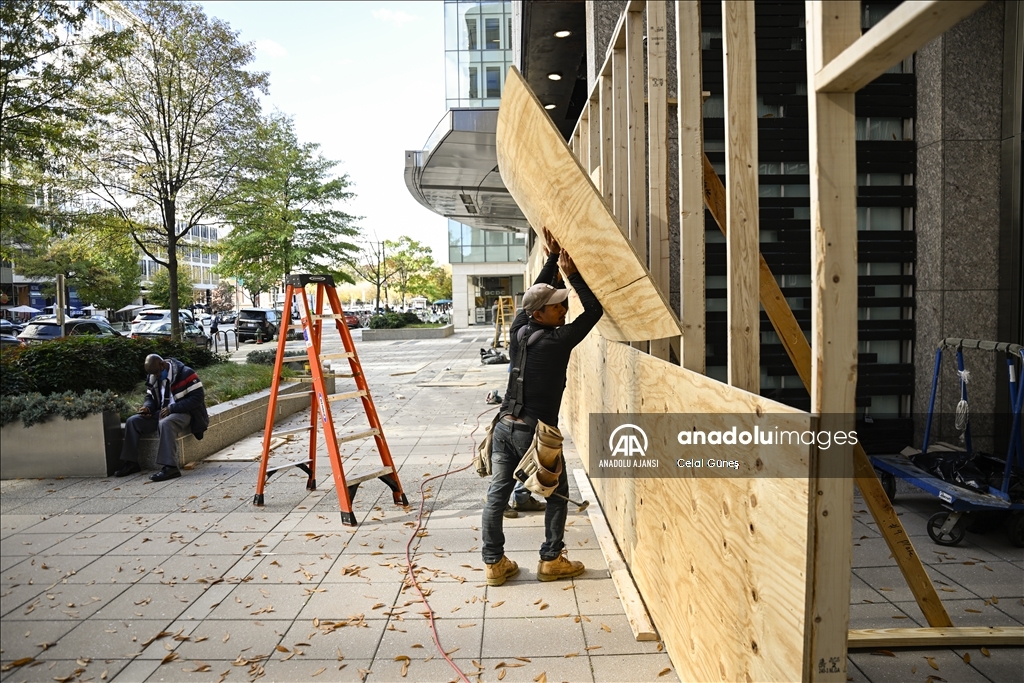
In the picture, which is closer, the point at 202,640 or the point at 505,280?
the point at 202,640

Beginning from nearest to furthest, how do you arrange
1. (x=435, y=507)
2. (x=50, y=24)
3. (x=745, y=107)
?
(x=745, y=107) → (x=435, y=507) → (x=50, y=24)

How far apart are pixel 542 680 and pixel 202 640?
7.11 feet

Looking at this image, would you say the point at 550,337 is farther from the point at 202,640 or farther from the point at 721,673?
the point at 202,640

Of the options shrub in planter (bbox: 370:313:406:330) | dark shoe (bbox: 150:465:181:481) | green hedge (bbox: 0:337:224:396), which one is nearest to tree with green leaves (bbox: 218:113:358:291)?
shrub in planter (bbox: 370:313:406:330)

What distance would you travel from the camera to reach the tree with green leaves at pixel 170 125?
1501cm

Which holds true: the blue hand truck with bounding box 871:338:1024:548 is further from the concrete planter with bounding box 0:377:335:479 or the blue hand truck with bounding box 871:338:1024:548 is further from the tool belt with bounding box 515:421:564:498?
the concrete planter with bounding box 0:377:335:479

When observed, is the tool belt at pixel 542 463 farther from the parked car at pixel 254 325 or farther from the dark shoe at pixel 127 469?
the parked car at pixel 254 325

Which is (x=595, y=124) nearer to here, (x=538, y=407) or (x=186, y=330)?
(x=538, y=407)

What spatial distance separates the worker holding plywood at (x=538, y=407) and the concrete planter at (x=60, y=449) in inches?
238

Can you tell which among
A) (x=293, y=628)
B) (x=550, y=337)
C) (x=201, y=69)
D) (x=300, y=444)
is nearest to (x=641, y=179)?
(x=550, y=337)

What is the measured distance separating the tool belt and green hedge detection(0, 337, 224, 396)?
7.94 metres

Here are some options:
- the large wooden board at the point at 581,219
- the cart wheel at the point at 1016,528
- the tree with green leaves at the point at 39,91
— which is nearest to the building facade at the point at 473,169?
the tree with green leaves at the point at 39,91

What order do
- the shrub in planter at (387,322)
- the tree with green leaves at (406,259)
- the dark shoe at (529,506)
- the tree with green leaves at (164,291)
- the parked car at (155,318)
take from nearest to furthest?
the dark shoe at (529,506), the parked car at (155,318), the shrub in planter at (387,322), the tree with green leaves at (164,291), the tree with green leaves at (406,259)

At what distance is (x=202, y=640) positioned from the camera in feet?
13.5
